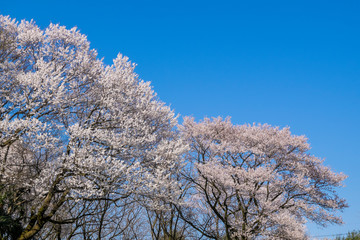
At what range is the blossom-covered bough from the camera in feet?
41.1

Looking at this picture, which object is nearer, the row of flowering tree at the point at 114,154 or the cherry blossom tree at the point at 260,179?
the row of flowering tree at the point at 114,154

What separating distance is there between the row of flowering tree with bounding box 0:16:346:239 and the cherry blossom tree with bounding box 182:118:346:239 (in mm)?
65

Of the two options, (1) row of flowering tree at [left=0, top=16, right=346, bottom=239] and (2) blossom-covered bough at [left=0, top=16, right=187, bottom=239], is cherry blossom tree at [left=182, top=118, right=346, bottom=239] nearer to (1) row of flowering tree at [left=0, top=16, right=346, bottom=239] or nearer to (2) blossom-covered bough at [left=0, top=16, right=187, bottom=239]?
(1) row of flowering tree at [left=0, top=16, right=346, bottom=239]

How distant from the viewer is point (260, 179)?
720 inches

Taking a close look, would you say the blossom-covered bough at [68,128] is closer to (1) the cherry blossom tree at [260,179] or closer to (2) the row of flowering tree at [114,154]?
(2) the row of flowering tree at [114,154]

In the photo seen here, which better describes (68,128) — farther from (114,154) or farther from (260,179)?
(260,179)

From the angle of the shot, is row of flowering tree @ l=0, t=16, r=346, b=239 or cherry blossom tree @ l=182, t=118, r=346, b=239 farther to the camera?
cherry blossom tree @ l=182, t=118, r=346, b=239

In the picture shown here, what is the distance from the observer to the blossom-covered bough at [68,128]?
12539mm

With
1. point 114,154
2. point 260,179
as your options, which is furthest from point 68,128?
point 260,179

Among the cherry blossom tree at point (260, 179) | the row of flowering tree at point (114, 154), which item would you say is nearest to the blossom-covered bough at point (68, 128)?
the row of flowering tree at point (114, 154)

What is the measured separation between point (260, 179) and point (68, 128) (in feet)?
34.4

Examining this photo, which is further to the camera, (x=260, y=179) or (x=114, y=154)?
(x=260, y=179)

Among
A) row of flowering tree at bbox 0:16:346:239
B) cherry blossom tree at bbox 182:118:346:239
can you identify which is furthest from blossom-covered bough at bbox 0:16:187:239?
cherry blossom tree at bbox 182:118:346:239

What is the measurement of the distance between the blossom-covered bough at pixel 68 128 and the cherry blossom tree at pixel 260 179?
195 inches
